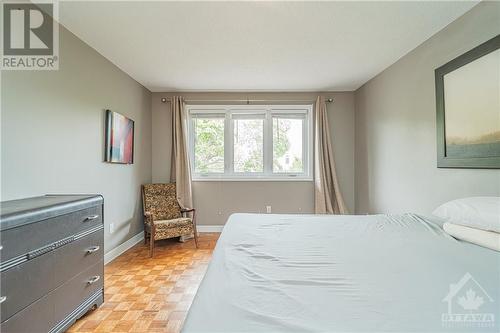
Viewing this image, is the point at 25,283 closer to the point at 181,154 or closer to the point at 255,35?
the point at 255,35

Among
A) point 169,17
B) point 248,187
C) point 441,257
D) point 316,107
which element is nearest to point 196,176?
point 248,187

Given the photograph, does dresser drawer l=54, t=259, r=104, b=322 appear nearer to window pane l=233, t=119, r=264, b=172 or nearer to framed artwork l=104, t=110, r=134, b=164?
framed artwork l=104, t=110, r=134, b=164

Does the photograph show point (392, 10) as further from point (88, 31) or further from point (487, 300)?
point (88, 31)

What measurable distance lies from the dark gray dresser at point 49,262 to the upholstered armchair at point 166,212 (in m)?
1.36

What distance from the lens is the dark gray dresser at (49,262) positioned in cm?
125

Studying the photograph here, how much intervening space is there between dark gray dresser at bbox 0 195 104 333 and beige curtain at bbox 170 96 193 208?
2020mm

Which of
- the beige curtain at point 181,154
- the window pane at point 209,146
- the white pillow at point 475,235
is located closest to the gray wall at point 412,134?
the white pillow at point 475,235

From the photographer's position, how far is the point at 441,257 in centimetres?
115

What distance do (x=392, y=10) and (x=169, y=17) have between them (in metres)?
1.85

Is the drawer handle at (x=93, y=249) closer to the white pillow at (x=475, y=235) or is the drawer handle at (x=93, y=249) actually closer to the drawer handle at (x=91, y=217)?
the drawer handle at (x=91, y=217)

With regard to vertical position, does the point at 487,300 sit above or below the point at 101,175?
below

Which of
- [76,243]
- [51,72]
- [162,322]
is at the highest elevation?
[51,72]

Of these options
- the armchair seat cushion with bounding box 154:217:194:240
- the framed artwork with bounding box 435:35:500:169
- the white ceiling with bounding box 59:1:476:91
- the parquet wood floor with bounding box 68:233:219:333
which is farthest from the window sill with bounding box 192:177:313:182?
the framed artwork with bounding box 435:35:500:169

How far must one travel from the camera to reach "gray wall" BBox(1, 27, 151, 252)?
179cm
